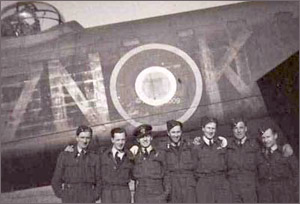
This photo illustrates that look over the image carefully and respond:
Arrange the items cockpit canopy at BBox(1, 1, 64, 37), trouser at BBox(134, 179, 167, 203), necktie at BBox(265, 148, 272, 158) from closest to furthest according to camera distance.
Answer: trouser at BBox(134, 179, 167, 203) < necktie at BBox(265, 148, 272, 158) < cockpit canopy at BBox(1, 1, 64, 37)

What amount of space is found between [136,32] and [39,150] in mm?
1019

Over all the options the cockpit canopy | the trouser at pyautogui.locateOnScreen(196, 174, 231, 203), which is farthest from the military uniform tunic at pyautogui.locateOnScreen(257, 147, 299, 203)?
the cockpit canopy

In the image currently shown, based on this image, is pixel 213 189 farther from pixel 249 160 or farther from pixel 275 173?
pixel 275 173

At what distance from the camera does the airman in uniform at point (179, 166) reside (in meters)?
2.18

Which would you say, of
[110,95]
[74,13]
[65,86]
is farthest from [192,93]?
[74,13]

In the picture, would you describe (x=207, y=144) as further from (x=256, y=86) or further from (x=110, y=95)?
(x=110, y=95)

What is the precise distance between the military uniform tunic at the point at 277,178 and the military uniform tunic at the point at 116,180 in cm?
Answer: 83

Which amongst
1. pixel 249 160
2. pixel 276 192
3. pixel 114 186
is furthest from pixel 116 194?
pixel 276 192

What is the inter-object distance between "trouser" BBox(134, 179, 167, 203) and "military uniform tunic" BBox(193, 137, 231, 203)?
227mm

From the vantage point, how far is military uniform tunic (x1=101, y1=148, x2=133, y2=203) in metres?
2.18

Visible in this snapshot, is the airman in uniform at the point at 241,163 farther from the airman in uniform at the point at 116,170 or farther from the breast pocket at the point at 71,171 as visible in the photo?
the breast pocket at the point at 71,171

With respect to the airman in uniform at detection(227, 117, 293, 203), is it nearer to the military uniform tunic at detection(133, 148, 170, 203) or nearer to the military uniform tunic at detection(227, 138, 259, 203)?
the military uniform tunic at detection(227, 138, 259, 203)

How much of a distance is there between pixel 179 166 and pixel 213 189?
0.25m

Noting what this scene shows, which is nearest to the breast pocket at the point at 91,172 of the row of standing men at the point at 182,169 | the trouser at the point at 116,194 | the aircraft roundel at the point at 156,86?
the row of standing men at the point at 182,169
